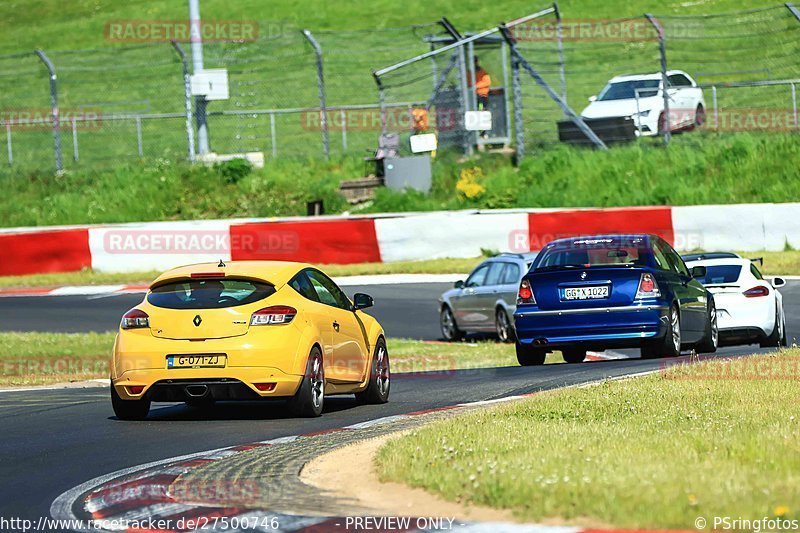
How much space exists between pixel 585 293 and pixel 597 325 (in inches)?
14.4

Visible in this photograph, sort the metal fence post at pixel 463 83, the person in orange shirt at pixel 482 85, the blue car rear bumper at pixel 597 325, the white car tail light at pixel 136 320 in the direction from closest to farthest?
the white car tail light at pixel 136 320
the blue car rear bumper at pixel 597 325
the metal fence post at pixel 463 83
the person in orange shirt at pixel 482 85

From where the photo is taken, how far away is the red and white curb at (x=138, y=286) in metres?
26.8

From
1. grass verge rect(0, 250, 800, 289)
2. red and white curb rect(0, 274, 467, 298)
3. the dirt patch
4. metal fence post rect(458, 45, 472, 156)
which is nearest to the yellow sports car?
the dirt patch

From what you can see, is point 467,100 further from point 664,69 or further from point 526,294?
point 526,294

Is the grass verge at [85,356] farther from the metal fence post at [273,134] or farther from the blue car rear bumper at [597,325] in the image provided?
the metal fence post at [273,134]

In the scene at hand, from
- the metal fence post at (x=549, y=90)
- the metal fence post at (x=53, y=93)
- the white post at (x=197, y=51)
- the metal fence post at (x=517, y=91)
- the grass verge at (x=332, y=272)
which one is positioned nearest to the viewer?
the grass verge at (x=332, y=272)

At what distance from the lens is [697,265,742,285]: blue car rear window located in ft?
62.2

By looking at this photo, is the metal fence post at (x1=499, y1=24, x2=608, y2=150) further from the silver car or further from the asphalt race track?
the asphalt race track

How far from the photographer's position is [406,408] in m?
12.3

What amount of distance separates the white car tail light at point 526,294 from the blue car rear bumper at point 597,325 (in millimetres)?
73

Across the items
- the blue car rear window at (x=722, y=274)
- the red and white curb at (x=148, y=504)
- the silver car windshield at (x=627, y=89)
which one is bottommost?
the blue car rear window at (x=722, y=274)

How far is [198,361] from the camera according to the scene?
11312 mm

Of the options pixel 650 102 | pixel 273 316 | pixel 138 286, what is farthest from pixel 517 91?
pixel 273 316

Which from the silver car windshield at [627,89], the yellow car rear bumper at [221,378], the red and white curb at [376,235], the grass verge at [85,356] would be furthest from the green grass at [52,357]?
the silver car windshield at [627,89]
